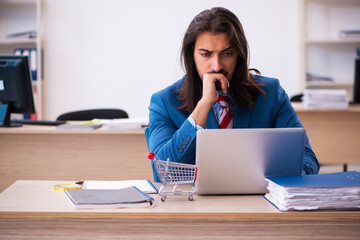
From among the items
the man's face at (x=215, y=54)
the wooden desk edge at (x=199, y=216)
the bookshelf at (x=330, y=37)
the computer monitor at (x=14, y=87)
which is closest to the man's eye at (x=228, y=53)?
the man's face at (x=215, y=54)

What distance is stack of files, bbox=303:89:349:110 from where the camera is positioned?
A: 3707mm

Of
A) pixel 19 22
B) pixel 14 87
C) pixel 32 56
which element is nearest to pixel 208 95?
pixel 14 87

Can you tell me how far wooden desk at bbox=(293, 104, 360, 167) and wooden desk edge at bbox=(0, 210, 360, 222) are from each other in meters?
2.56

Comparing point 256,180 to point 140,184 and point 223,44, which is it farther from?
point 223,44

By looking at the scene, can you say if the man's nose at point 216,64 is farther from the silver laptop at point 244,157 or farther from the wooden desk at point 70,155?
the wooden desk at point 70,155

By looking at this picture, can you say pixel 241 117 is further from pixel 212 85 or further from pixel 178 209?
pixel 178 209

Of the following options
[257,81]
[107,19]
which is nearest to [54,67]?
[107,19]

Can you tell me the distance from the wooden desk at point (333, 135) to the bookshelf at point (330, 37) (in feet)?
4.05

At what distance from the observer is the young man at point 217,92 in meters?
1.82

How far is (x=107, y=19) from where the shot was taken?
5066mm

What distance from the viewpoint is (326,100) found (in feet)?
12.2

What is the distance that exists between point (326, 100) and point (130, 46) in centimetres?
225

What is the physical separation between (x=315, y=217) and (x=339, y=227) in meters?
0.08

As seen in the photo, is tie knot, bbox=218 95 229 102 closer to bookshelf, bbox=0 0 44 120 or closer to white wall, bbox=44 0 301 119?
white wall, bbox=44 0 301 119
